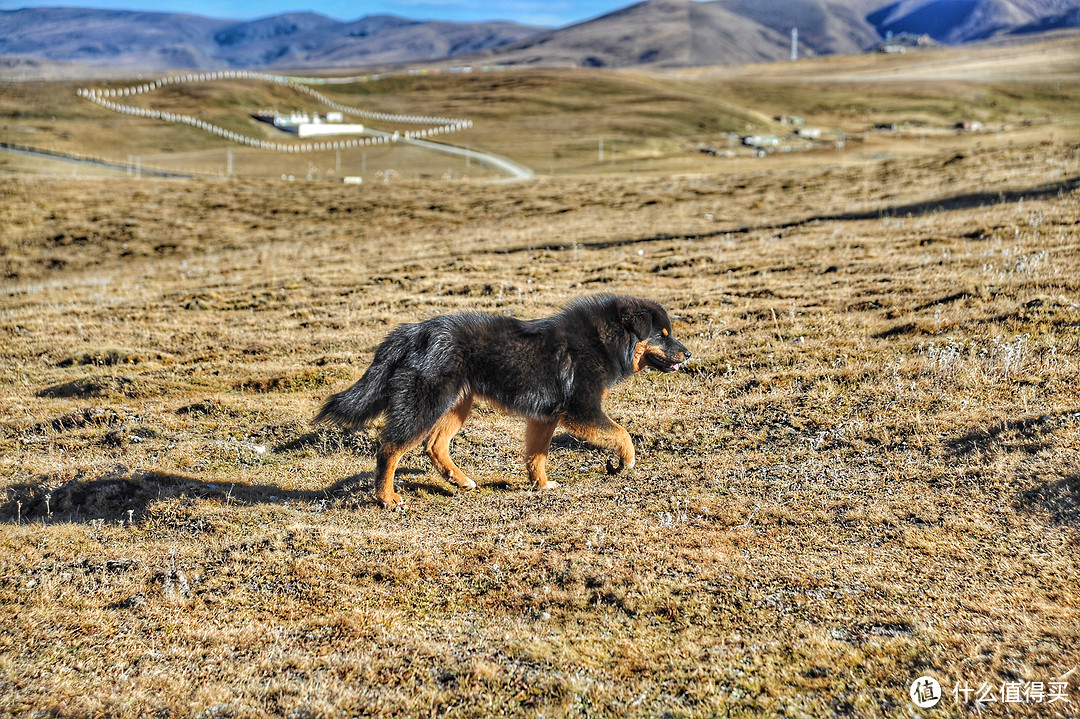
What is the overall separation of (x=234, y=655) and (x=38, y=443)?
763 centimetres

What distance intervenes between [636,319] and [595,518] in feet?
7.45

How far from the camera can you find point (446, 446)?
30.1 ft

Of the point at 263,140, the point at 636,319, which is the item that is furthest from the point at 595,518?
the point at 263,140

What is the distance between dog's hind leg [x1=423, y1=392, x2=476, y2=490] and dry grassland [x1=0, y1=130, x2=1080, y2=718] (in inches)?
9.6

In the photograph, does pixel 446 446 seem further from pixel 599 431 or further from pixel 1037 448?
pixel 1037 448

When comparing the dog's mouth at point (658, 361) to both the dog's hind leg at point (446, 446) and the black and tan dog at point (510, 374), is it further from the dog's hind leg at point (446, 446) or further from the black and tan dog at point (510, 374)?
the dog's hind leg at point (446, 446)

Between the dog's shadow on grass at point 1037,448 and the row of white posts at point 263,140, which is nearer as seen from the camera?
the dog's shadow on grass at point 1037,448

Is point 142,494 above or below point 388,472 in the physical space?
below

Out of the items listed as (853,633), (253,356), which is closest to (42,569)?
(853,633)

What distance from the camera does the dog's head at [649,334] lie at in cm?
871

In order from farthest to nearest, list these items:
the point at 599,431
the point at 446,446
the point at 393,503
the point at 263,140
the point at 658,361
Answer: the point at 263,140 < the point at 446,446 < the point at 658,361 < the point at 393,503 < the point at 599,431

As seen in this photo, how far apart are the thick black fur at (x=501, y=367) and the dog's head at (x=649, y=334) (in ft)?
0.05

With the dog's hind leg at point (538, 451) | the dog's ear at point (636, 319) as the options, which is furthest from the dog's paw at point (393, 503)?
the dog's ear at point (636, 319)

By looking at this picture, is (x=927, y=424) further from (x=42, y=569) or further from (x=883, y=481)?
(x=42, y=569)
